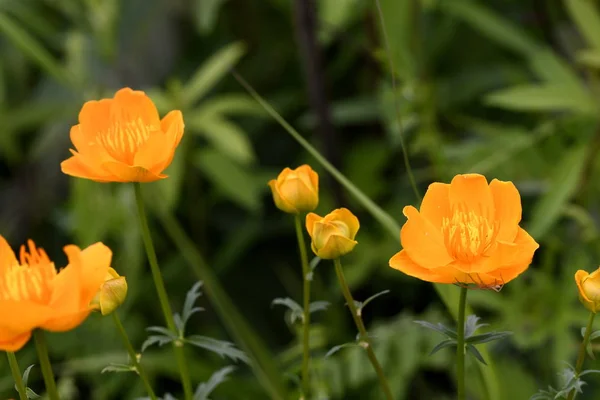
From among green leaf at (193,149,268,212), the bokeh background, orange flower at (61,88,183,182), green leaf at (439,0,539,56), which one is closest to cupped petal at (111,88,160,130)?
orange flower at (61,88,183,182)

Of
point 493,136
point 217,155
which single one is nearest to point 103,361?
point 217,155

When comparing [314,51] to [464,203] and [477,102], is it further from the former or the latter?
[464,203]

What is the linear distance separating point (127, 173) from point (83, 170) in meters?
0.02

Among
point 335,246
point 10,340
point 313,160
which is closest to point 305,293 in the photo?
point 335,246

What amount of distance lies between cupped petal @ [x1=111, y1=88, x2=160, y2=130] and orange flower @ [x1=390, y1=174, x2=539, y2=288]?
0.50 feet

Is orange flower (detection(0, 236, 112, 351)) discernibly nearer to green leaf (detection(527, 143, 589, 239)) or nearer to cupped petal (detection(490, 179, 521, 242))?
cupped petal (detection(490, 179, 521, 242))

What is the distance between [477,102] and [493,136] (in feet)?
0.99

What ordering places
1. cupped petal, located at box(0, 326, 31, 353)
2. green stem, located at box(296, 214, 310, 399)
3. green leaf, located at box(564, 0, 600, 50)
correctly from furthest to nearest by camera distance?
1. green leaf, located at box(564, 0, 600, 50)
2. green stem, located at box(296, 214, 310, 399)
3. cupped petal, located at box(0, 326, 31, 353)

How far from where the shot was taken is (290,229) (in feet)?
4.59

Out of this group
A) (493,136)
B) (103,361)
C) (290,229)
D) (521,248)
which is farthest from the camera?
(290,229)

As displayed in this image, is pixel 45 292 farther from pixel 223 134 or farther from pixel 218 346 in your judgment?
pixel 223 134

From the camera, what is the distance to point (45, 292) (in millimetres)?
343

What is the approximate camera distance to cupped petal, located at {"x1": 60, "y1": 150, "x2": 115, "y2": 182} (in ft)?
1.33

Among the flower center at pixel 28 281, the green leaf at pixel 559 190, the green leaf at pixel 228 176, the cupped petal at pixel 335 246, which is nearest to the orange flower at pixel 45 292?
the flower center at pixel 28 281
